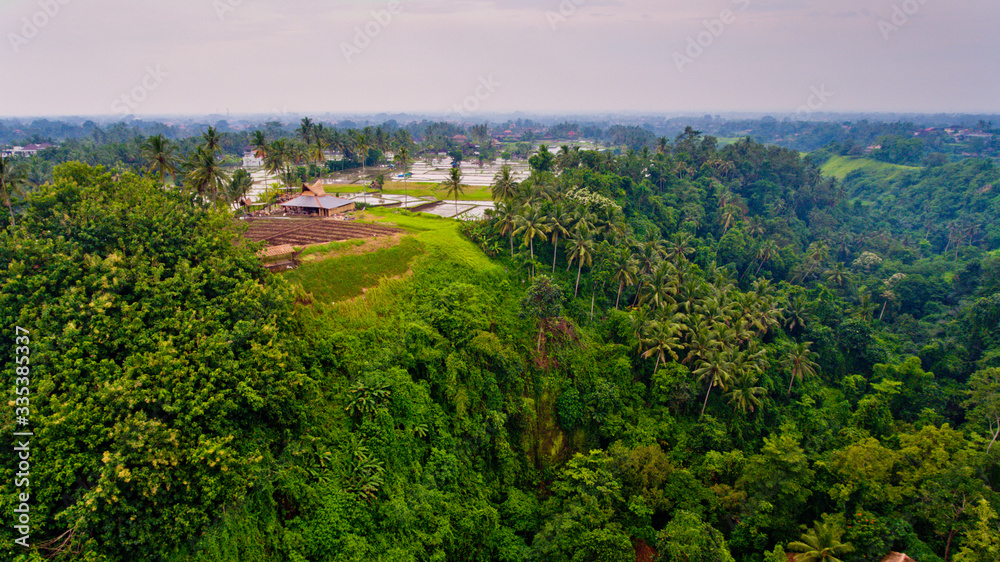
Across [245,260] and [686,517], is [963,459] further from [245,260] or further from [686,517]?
[245,260]

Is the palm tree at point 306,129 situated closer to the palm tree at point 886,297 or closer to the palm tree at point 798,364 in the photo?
the palm tree at point 798,364

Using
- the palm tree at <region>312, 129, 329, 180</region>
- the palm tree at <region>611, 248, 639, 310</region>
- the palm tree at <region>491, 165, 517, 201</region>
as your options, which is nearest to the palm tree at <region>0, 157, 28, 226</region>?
the palm tree at <region>491, 165, 517, 201</region>

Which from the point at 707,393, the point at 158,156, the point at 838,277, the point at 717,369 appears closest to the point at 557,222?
the point at 717,369

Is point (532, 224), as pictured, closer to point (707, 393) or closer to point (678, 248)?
point (678, 248)

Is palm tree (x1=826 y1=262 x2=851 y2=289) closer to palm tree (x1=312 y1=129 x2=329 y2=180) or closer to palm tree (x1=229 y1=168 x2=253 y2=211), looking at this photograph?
palm tree (x1=229 y1=168 x2=253 y2=211)

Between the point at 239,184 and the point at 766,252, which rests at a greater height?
the point at 239,184
